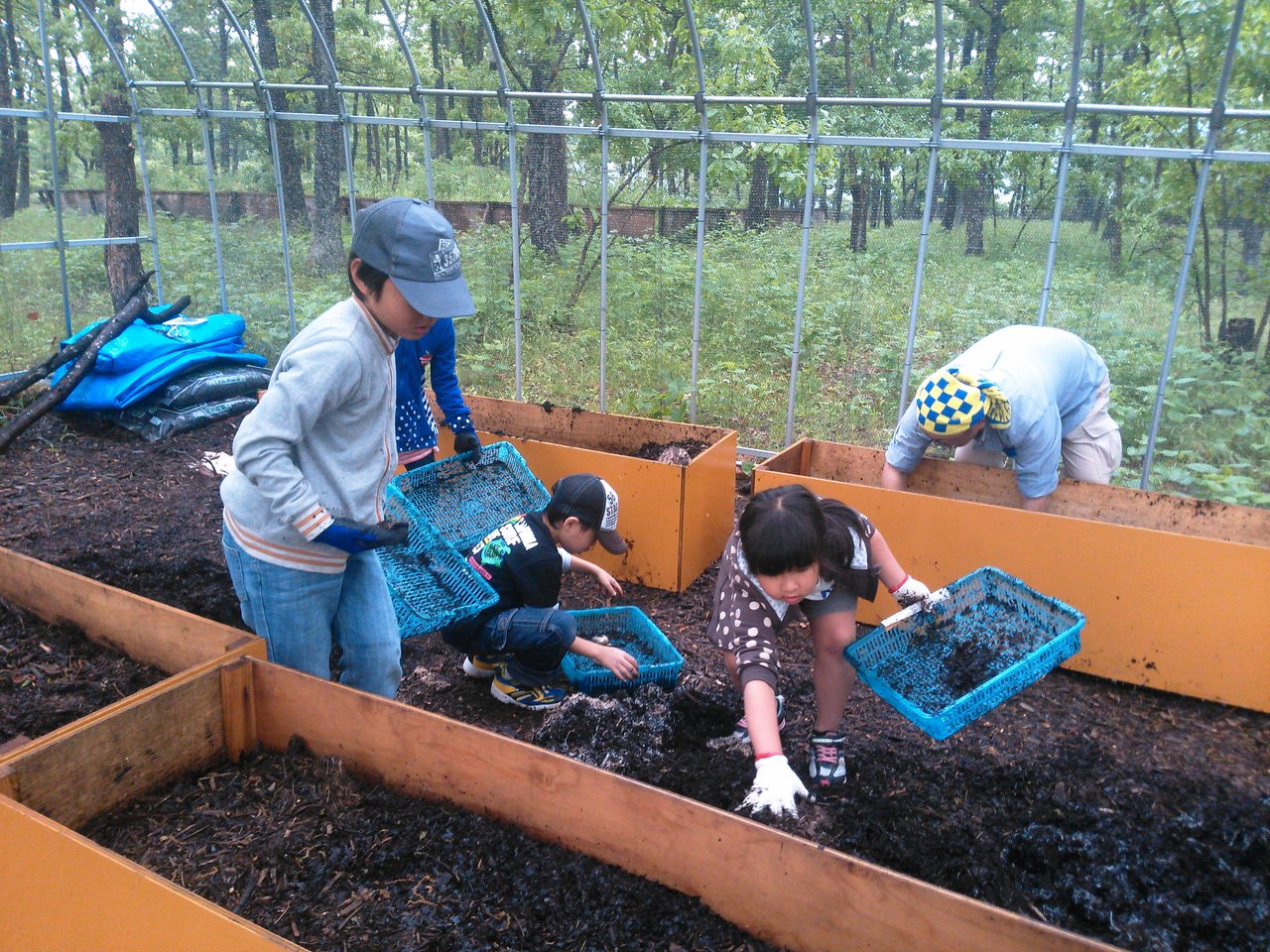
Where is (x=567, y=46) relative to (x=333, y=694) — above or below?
above

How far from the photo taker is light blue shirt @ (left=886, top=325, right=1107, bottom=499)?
4.06 m

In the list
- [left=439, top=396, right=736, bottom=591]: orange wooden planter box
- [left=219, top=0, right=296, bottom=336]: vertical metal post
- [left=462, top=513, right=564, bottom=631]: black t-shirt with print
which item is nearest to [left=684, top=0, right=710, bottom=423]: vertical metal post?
[left=439, top=396, right=736, bottom=591]: orange wooden planter box

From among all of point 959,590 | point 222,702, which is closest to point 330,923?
point 222,702

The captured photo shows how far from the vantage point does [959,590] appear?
312 centimetres

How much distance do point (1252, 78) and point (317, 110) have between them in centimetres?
725

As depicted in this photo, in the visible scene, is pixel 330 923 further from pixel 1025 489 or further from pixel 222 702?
pixel 1025 489

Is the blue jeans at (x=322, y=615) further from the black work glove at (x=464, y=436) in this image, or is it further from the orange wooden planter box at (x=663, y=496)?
the orange wooden planter box at (x=663, y=496)

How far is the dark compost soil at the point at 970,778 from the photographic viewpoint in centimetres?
225

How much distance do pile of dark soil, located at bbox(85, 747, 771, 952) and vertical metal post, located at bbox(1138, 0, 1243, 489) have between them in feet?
14.6

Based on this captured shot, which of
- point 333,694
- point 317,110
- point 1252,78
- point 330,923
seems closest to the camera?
point 330,923

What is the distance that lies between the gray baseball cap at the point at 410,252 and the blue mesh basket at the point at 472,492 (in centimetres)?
185

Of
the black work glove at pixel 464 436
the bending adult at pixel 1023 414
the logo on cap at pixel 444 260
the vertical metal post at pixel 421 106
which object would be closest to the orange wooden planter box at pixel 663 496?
the black work glove at pixel 464 436

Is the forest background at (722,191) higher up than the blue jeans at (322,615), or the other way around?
the forest background at (722,191)

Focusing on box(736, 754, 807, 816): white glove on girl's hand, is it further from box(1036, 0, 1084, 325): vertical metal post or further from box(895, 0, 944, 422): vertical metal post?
box(1036, 0, 1084, 325): vertical metal post
